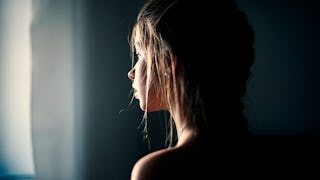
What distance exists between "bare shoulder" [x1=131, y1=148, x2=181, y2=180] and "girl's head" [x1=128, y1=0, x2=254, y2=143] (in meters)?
0.12

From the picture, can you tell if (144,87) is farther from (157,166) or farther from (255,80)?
(255,80)

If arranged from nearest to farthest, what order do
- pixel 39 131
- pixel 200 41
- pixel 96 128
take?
pixel 200 41, pixel 39 131, pixel 96 128

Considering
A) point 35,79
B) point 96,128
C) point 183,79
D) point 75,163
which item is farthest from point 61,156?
point 183,79

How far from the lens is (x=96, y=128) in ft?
4.14

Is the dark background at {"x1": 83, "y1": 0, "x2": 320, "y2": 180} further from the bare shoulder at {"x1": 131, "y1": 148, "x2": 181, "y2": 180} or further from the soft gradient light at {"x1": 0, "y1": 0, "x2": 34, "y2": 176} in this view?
the bare shoulder at {"x1": 131, "y1": 148, "x2": 181, "y2": 180}

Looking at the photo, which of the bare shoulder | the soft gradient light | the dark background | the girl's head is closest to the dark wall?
the dark background

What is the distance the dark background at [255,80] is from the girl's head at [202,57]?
0.59 meters

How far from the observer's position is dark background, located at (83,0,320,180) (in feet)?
4.15

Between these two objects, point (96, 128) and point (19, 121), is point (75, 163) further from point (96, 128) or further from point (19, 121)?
point (19, 121)

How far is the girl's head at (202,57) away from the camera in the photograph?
66cm

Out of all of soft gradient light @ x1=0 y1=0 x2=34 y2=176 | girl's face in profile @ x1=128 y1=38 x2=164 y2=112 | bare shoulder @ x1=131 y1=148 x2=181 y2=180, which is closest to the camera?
bare shoulder @ x1=131 y1=148 x2=181 y2=180

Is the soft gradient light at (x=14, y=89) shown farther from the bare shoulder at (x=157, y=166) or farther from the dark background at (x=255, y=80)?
the bare shoulder at (x=157, y=166)

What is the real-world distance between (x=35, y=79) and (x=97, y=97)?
0.25m

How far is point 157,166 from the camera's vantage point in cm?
59
